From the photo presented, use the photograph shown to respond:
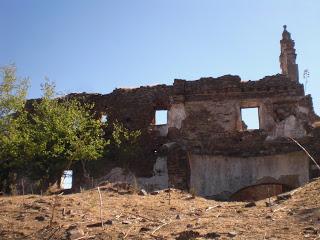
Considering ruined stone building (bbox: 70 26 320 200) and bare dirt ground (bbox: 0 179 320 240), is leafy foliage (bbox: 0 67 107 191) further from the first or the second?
bare dirt ground (bbox: 0 179 320 240)

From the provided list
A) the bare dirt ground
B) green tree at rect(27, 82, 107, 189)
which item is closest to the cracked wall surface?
green tree at rect(27, 82, 107, 189)

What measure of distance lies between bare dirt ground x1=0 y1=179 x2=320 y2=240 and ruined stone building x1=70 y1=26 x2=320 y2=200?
21.8ft

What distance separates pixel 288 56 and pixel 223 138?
388 inches

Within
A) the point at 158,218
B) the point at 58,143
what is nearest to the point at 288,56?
the point at 58,143

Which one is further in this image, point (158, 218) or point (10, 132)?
point (10, 132)

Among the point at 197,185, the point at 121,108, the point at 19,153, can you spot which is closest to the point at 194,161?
the point at 197,185

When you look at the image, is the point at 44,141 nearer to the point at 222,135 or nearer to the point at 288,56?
the point at 222,135

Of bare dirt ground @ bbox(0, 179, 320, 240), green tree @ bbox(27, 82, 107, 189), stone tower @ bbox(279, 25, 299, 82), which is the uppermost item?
stone tower @ bbox(279, 25, 299, 82)

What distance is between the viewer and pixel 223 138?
17266mm

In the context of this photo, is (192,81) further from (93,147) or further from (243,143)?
(93,147)

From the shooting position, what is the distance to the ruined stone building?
54.1ft

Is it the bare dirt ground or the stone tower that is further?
the stone tower

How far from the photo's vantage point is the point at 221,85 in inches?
707

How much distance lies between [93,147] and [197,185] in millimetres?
3833
